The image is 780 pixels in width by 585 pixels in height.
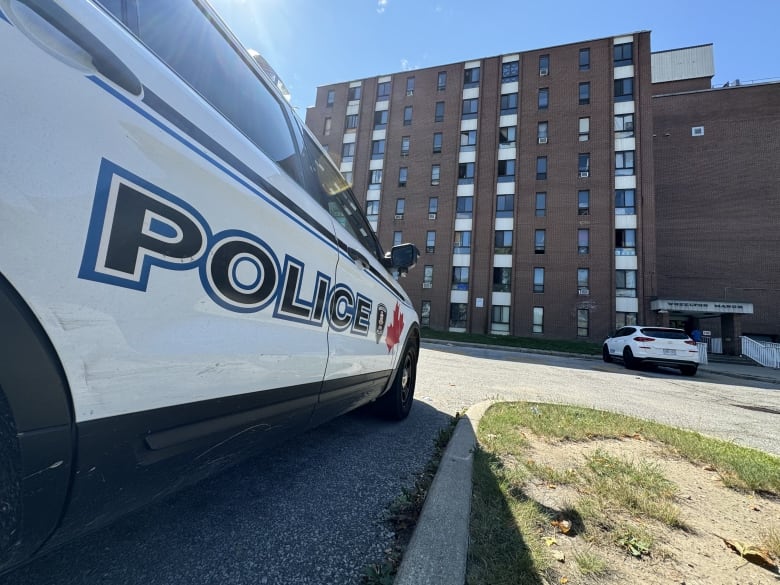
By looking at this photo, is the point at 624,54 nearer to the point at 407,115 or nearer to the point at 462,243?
the point at 407,115

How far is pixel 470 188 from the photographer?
29.1 m

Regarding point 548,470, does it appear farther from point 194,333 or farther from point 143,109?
point 143,109

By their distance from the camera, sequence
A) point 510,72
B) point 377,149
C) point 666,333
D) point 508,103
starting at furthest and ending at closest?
point 377,149
point 510,72
point 508,103
point 666,333

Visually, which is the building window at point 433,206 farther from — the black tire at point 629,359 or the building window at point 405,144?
the black tire at point 629,359

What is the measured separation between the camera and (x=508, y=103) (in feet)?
96.0

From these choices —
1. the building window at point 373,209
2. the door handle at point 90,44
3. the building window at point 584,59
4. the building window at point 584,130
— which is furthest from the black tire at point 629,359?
the building window at point 584,59

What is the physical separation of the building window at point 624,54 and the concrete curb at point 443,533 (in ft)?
112

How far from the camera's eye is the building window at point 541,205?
2689 cm

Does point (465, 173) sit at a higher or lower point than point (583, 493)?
higher

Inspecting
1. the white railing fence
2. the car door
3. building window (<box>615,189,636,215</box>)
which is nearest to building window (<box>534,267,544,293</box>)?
building window (<box>615,189,636,215</box>)

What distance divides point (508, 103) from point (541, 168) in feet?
20.7

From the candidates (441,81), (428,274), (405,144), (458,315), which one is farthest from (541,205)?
(441,81)

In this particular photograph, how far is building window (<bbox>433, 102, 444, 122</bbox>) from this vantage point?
1220 inches

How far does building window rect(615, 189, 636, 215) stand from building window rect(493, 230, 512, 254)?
7.16m
